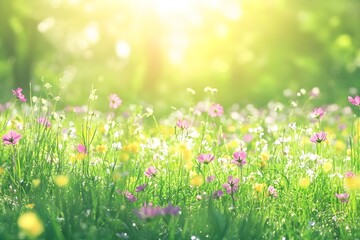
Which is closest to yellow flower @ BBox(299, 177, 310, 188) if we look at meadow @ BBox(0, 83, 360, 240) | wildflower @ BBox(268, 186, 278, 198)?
meadow @ BBox(0, 83, 360, 240)

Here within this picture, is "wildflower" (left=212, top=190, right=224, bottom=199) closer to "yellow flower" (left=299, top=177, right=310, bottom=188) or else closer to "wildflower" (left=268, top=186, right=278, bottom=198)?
"wildflower" (left=268, top=186, right=278, bottom=198)

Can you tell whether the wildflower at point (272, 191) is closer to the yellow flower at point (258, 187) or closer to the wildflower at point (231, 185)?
the yellow flower at point (258, 187)

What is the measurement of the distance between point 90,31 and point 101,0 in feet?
4.18

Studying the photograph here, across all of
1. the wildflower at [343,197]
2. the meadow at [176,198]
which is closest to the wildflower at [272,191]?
the meadow at [176,198]

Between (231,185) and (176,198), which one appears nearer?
(231,185)

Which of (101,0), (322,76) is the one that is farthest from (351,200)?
(101,0)

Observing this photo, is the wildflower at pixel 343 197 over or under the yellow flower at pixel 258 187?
under

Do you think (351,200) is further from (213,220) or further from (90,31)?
(90,31)

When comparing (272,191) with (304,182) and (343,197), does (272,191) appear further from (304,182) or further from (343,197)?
(343,197)

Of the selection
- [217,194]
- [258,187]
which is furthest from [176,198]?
[258,187]

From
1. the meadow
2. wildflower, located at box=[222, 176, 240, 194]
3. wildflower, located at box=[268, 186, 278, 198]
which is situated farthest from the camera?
wildflower, located at box=[268, 186, 278, 198]

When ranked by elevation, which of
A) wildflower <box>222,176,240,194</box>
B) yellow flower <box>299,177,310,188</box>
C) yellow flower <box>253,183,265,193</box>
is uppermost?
yellow flower <box>299,177,310,188</box>

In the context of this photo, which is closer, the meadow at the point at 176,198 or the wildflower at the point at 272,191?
the meadow at the point at 176,198

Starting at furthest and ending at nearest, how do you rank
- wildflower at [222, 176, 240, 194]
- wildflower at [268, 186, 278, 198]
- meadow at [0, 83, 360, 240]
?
1. wildflower at [268, 186, 278, 198]
2. wildflower at [222, 176, 240, 194]
3. meadow at [0, 83, 360, 240]
